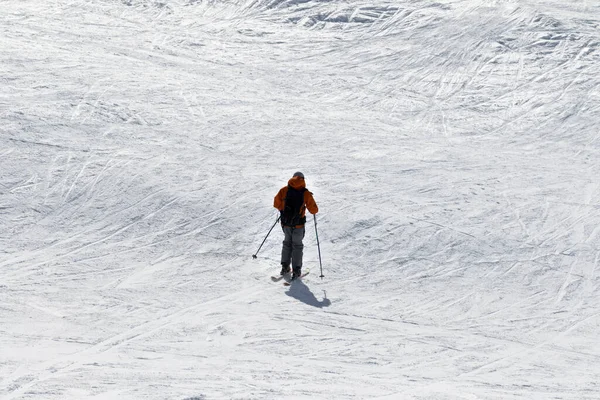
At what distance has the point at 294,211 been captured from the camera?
1215 centimetres

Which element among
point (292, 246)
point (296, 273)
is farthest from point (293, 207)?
point (296, 273)

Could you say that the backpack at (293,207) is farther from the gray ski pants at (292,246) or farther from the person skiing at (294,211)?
the gray ski pants at (292,246)

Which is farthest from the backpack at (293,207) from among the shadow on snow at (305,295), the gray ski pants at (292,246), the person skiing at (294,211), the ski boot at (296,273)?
the shadow on snow at (305,295)

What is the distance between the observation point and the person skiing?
12.1 m

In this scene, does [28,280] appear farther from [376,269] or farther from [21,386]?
[376,269]

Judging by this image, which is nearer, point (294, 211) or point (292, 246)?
point (294, 211)

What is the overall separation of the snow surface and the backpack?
1009 mm

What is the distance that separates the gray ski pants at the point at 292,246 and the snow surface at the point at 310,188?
454mm

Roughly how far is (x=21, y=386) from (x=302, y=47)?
16.0 metres

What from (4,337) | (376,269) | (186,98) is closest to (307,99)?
(186,98)

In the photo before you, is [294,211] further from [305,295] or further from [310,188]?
[310,188]

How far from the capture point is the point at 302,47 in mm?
23344

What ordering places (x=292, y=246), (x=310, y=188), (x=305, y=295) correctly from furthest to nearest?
1. (x=310, y=188)
2. (x=292, y=246)
3. (x=305, y=295)

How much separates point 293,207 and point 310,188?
11.2ft
